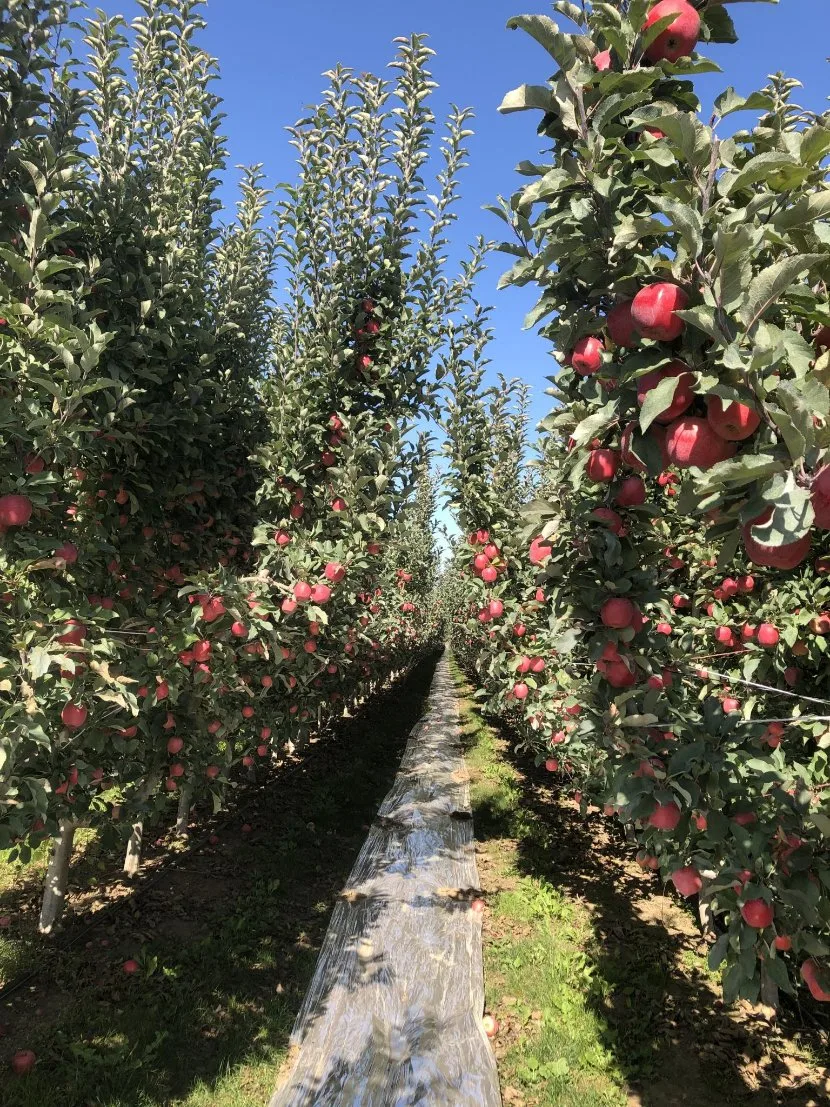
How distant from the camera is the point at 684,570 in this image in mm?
5043

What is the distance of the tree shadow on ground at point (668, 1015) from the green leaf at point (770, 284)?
4.16 metres

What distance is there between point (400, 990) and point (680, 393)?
14.9ft

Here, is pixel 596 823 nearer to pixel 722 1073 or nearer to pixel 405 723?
pixel 722 1073

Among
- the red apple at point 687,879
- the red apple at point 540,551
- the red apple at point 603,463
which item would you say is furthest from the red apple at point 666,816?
the red apple at point 603,463

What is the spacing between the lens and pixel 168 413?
3730mm

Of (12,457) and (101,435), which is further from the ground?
(101,435)

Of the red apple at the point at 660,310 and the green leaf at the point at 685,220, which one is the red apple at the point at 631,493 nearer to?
the red apple at the point at 660,310

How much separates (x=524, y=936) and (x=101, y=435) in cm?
503

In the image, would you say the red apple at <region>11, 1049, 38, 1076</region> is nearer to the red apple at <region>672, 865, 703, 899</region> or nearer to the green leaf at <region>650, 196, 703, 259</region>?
the red apple at <region>672, 865, 703, 899</region>

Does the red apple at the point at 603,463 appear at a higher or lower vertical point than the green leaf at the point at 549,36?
lower

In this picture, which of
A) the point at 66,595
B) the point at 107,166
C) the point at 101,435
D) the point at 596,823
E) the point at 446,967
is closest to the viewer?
the point at 66,595

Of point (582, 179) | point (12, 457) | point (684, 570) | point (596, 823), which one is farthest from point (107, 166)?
point (596, 823)

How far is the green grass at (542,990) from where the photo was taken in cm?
358

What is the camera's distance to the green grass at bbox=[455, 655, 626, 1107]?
3580 mm
